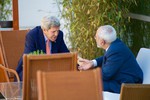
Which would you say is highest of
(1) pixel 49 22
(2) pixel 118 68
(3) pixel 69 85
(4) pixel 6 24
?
(1) pixel 49 22

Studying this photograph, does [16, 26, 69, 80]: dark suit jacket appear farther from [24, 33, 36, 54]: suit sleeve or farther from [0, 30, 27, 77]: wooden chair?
[0, 30, 27, 77]: wooden chair

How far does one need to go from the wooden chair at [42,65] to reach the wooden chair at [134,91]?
0.83m

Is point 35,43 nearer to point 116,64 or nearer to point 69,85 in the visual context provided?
point 116,64

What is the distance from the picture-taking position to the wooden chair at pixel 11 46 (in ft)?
18.0

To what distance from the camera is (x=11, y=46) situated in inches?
219

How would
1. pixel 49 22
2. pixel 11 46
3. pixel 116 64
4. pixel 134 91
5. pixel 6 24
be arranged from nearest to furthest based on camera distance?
pixel 134 91 → pixel 116 64 → pixel 49 22 → pixel 11 46 → pixel 6 24

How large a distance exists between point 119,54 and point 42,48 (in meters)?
0.99

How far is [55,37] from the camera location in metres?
4.90

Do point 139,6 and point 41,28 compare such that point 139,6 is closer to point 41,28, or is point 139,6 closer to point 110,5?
point 110,5

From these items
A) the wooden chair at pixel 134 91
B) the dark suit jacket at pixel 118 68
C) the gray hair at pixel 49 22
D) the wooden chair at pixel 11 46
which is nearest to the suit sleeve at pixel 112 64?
the dark suit jacket at pixel 118 68

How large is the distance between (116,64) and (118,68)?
1.8 inches

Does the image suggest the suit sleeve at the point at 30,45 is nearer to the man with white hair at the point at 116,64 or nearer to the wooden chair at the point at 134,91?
the man with white hair at the point at 116,64

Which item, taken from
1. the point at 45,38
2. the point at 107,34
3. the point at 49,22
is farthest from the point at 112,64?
the point at 45,38

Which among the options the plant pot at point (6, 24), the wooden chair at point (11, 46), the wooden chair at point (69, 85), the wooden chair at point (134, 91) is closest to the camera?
the wooden chair at point (69, 85)
